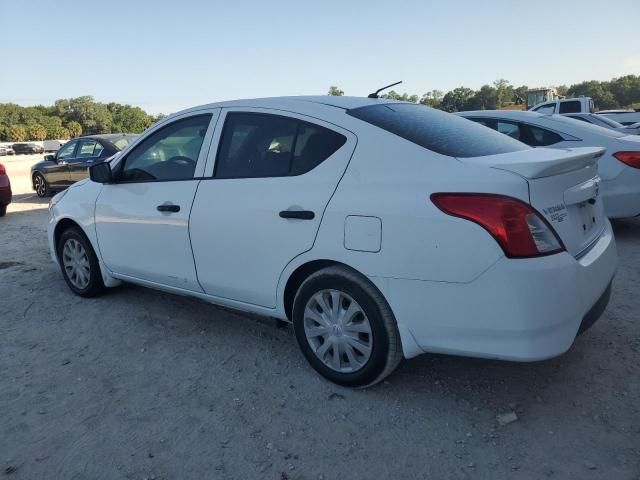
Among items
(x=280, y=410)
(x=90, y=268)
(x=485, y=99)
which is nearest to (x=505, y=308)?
(x=280, y=410)

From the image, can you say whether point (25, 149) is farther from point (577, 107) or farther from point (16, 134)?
point (577, 107)

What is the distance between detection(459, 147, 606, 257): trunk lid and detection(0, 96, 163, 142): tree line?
102 meters

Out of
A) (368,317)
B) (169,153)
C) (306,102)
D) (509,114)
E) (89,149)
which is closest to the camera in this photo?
(368,317)

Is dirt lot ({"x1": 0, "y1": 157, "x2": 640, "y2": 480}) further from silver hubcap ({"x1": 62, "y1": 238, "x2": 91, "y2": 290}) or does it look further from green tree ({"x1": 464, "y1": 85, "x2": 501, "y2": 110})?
green tree ({"x1": 464, "y1": 85, "x2": 501, "y2": 110})

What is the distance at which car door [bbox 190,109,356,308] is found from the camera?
2.97 m

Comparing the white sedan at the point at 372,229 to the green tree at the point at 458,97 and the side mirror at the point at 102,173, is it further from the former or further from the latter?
the green tree at the point at 458,97

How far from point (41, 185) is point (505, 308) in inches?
554

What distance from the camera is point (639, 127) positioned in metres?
14.7

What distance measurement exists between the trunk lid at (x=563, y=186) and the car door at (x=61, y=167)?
469 inches

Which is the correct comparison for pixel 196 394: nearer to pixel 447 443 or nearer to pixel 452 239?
pixel 447 443

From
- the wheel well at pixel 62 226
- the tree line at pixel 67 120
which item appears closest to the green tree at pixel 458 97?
the tree line at pixel 67 120

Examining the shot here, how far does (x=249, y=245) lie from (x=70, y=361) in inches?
60.4

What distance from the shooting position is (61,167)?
12.7m

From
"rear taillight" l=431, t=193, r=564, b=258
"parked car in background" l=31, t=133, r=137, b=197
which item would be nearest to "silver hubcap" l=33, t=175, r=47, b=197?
"parked car in background" l=31, t=133, r=137, b=197
